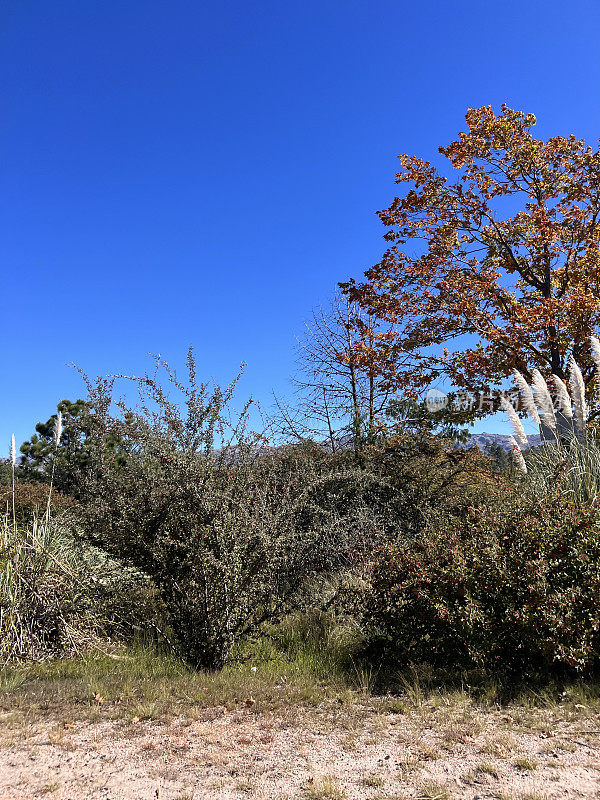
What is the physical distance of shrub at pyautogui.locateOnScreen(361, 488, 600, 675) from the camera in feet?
14.3

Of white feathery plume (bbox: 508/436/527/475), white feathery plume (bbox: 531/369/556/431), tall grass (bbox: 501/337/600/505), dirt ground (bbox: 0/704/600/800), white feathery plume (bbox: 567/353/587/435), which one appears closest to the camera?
dirt ground (bbox: 0/704/600/800)

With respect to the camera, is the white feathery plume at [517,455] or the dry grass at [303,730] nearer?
the dry grass at [303,730]

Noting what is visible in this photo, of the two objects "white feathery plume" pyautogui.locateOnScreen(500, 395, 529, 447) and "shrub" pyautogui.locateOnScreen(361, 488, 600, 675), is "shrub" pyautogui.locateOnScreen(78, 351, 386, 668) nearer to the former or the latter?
"shrub" pyautogui.locateOnScreen(361, 488, 600, 675)

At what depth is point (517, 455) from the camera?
700 centimetres

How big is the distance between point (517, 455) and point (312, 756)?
15.1ft

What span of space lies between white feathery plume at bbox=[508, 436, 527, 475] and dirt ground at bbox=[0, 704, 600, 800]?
3.25 m

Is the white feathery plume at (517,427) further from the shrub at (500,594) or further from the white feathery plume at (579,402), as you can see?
the shrub at (500,594)

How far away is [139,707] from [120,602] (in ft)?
A: 6.00

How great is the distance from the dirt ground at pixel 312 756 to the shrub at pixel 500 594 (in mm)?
558

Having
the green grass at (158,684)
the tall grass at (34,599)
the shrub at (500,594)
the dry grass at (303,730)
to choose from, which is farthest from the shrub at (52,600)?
the shrub at (500,594)

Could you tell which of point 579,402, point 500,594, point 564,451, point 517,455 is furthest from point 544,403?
point 500,594

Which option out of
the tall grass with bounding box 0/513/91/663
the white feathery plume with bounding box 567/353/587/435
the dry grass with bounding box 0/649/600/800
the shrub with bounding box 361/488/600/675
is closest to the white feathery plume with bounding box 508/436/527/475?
the white feathery plume with bounding box 567/353/587/435

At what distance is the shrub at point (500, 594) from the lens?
14.3 feet

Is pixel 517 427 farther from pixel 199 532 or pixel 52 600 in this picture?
pixel 52 600
